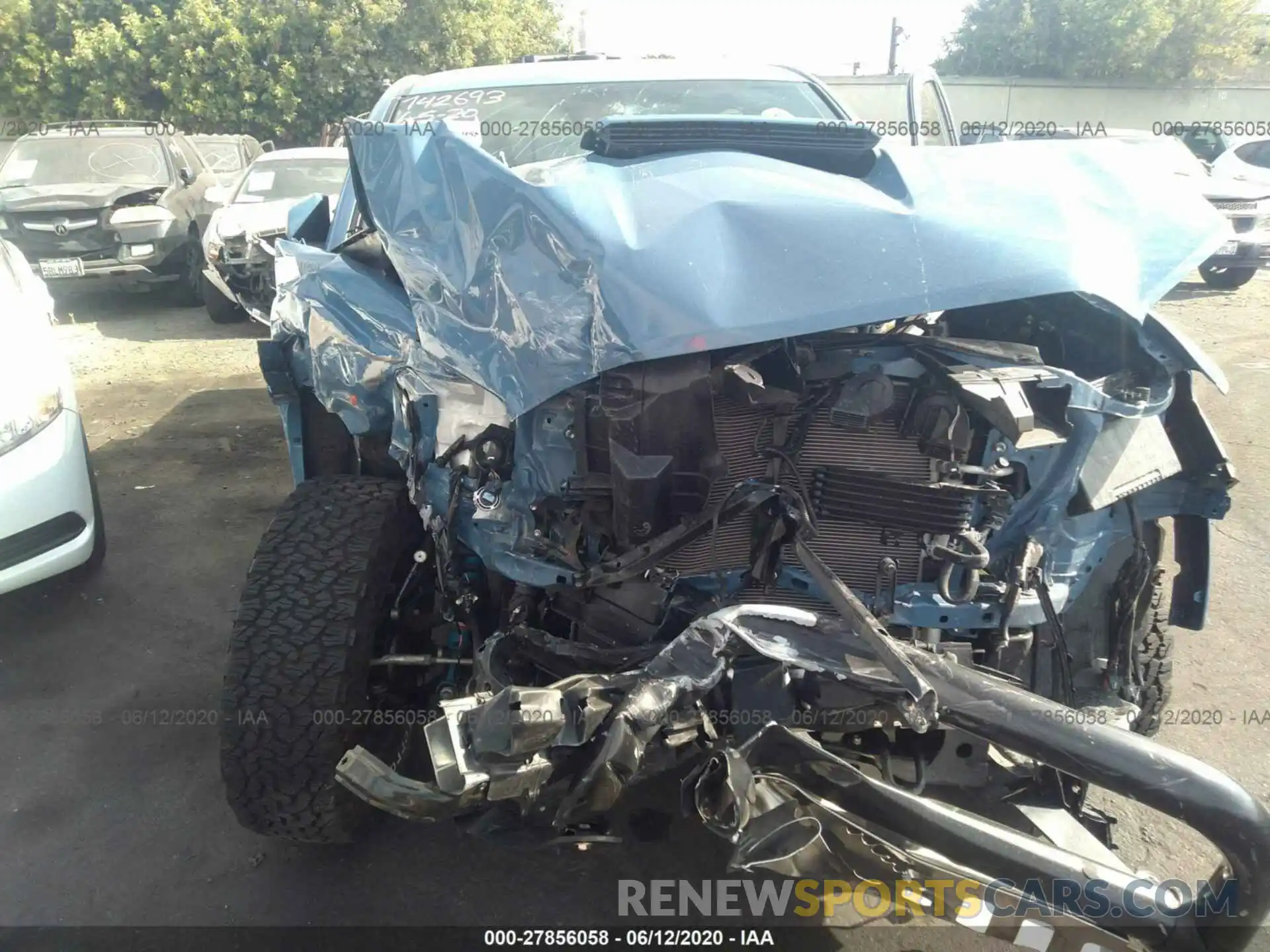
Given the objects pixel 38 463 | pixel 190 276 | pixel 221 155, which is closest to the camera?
pixel 38 463

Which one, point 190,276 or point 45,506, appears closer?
point 45,506

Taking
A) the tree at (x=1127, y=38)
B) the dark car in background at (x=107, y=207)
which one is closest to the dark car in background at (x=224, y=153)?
the dark car in background at (x=107, y=207)

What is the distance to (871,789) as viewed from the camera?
5.65 feet

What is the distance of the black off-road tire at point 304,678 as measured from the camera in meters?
2.30

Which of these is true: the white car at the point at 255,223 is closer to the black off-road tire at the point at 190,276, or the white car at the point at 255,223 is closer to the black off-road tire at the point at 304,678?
the black off-road tire at the point at 190,276

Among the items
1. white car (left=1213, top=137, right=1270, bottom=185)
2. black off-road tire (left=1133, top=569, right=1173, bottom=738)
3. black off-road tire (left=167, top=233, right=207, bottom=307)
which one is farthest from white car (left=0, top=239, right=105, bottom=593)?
white car (left=1213, top=137, right=1270, bottom=185)

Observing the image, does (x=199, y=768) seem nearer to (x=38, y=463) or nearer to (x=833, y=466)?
(x=38, y=463)

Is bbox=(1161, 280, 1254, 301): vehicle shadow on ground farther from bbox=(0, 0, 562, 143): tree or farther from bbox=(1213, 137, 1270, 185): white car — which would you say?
bbox=(0, 0, 562, 143): tree

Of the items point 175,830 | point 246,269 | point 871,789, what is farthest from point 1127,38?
point 175,830

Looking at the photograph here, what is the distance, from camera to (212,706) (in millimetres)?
3197

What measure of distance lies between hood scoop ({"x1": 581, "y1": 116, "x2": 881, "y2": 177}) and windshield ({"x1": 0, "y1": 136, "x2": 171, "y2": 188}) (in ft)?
30.4

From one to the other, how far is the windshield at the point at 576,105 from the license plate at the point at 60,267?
7.16 m

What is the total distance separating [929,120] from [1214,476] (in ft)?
6.51

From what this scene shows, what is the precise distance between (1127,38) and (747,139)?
27637mm
